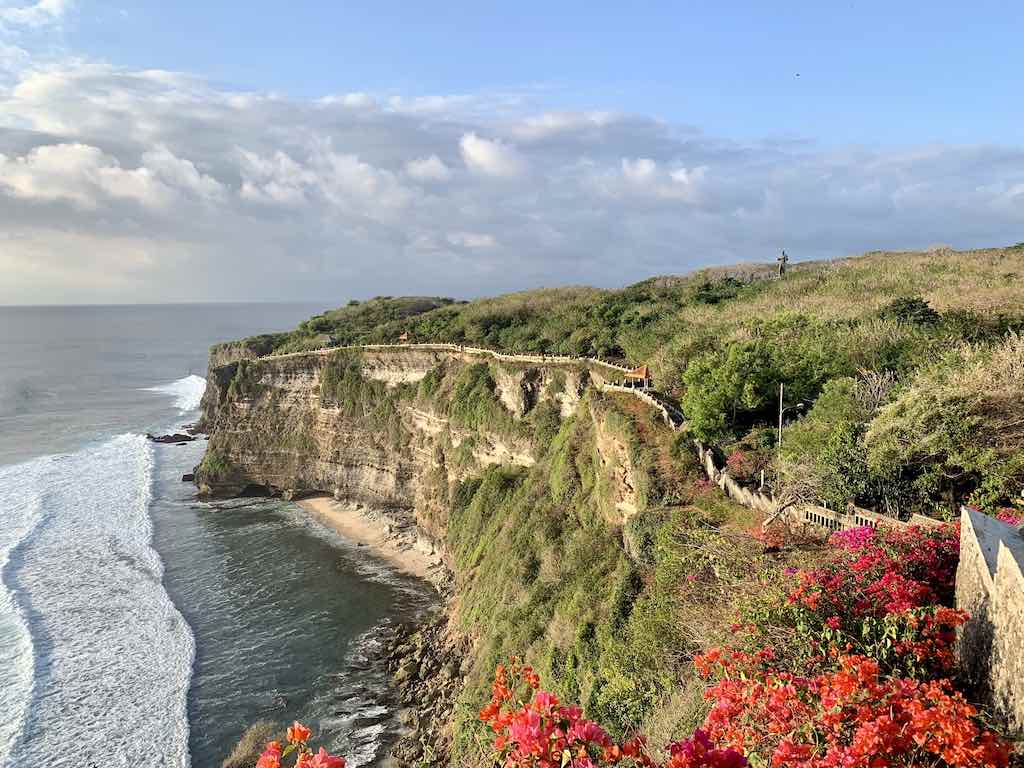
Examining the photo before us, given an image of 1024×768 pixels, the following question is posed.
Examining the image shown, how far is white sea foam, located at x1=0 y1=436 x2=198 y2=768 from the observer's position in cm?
2633

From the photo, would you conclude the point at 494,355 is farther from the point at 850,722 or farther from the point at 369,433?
the point at 850,722

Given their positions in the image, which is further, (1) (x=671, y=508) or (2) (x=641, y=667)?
(1) (x=671, y=508)

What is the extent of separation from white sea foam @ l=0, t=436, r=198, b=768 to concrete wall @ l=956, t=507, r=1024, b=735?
90.3 ft

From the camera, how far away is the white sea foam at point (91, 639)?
26.3m

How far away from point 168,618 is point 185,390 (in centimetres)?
8330

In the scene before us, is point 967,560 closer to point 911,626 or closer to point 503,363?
point 911,626

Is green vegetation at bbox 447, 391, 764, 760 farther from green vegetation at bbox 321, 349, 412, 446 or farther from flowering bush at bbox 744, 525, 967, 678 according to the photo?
green vegetation at bbox 321, 349, 412, 446

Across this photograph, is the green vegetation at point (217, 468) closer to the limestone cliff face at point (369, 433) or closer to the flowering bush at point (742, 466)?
the limestone cliff face at point (369, 433)

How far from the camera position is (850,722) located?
9219mm

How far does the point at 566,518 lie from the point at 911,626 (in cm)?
2163

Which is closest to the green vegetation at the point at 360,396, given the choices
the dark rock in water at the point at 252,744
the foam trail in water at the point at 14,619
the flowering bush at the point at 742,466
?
the foam trail in water at the point at 14,619

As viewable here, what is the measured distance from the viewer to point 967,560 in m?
12.9

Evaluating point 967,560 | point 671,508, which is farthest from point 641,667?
point 967,560

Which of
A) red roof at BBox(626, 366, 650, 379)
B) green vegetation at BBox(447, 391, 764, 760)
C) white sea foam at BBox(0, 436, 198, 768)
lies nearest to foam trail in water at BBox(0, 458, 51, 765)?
white sea foam at BBox(0, 436, 198, 768)
